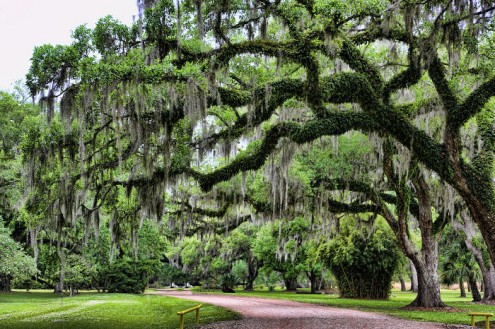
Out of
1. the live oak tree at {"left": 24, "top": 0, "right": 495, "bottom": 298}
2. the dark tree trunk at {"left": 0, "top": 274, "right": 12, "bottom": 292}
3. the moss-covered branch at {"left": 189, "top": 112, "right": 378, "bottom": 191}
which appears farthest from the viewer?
the dark tree trunk at {"left": 0, "top": 274, "right": 12, "bottom": 292}

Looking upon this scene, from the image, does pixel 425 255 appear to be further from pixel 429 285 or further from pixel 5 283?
pixel 5 283

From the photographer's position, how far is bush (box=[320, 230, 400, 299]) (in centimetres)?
2573

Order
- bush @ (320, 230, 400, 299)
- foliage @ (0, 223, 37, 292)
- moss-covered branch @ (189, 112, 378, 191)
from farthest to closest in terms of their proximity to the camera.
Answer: bush @ (320, 230, 400, 299)
foliage @ (0, 223, 37, 292)
moss-covered branch @ (189, 112, 378, 191)

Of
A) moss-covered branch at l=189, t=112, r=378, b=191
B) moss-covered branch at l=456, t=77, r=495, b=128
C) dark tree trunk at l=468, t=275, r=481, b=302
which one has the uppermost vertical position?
moss-covered branch at l=456, t=77, r=495, b=128

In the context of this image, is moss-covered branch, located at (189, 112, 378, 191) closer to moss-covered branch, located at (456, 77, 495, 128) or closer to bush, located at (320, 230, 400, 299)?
moss-covered branch, located at (456, 77, 495, 128)

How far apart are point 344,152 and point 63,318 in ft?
37.5

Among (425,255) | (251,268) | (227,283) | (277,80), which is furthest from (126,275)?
(277,80)

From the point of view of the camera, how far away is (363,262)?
84.2ft

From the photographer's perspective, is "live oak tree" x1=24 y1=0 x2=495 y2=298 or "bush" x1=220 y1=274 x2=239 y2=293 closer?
"live oak tree" x1=24 y1=0 x2=495 y2=298

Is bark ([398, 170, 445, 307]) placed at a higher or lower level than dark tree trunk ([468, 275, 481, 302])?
higher

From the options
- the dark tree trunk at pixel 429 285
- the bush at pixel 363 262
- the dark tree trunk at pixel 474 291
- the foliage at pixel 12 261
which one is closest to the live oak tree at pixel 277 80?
the dark tree trunk at pixel 429 285

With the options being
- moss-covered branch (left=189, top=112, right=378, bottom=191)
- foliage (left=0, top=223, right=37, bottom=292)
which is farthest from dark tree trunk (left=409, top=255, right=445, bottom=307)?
foliage (left=0, top=223, right=37, bottom=292)

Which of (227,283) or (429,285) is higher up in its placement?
(429,285)

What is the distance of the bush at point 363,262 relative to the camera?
1013 inches
